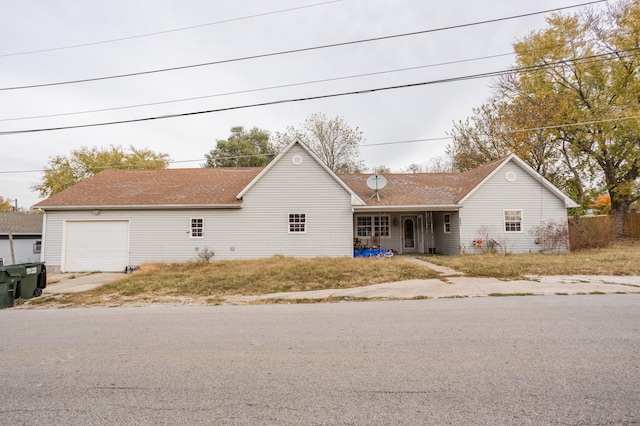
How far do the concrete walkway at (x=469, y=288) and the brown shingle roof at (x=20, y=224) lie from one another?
1963 cm

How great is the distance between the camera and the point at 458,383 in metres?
3.47

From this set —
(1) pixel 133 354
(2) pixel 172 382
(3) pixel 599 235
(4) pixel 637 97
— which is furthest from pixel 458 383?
(4) pixel 637 97

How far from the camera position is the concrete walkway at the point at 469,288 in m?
8.48

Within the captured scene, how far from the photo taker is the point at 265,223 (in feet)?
54.5

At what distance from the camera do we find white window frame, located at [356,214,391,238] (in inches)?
782

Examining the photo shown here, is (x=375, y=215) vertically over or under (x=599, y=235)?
over

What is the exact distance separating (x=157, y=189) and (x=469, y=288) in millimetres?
15988

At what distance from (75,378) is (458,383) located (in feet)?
14.0

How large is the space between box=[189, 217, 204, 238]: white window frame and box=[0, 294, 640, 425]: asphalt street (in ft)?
32.4

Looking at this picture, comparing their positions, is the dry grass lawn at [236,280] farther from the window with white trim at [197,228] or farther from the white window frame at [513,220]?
the white window frame at [513,220]

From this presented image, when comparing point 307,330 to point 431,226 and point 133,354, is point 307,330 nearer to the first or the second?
point 133,354

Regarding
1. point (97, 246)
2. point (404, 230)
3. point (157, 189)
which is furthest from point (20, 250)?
point (404, 230)

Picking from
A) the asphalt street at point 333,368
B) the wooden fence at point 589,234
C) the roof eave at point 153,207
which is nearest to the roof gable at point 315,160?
the roof eave at point 153,207

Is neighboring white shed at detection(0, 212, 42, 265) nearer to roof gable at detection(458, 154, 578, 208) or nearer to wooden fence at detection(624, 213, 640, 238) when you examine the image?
roof gable at detection(458, 154, 578, 208)
